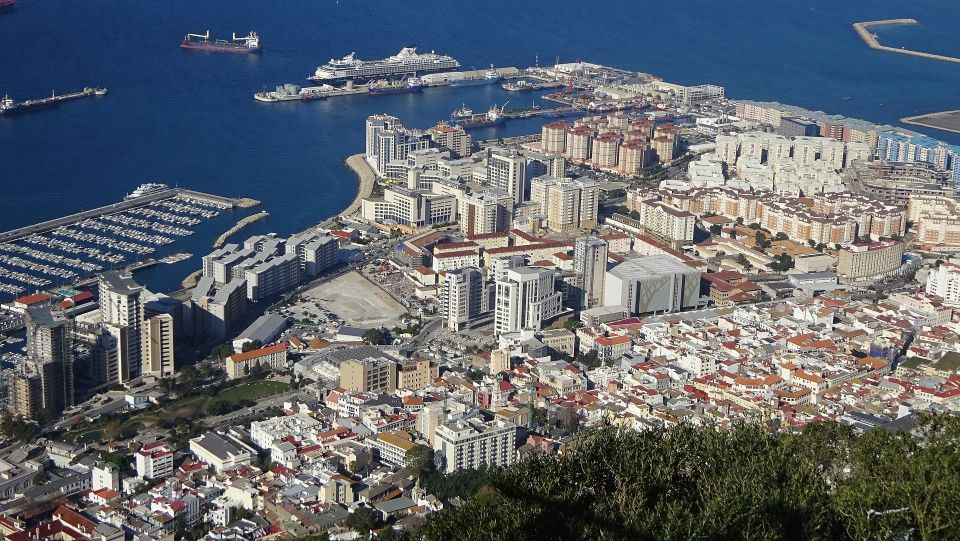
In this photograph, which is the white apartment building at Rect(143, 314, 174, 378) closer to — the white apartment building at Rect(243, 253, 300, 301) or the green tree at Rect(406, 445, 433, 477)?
the white apartment building at Rect(243, 253, 300, 301)

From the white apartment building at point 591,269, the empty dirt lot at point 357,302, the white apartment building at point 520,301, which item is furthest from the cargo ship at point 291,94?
the white apartment building at point 520,301

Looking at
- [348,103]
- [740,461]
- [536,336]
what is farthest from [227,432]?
[348,103]

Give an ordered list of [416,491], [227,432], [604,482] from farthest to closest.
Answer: [227,432] → [416,491] → [604,482]

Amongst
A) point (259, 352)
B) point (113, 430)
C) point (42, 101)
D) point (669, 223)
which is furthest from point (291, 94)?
point (113, 430)

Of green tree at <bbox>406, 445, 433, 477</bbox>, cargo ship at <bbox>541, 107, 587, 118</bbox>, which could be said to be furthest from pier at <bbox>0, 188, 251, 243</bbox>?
cargo ship at <bbox>541, 107, 587, 118</bbox>

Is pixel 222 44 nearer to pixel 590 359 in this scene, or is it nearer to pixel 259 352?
pixel 259 352

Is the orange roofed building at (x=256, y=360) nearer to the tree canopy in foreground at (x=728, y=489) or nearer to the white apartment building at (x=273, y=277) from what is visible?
the white apartment building at (x=273, y=277)

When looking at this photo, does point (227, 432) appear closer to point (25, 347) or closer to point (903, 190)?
point (25, 347)
